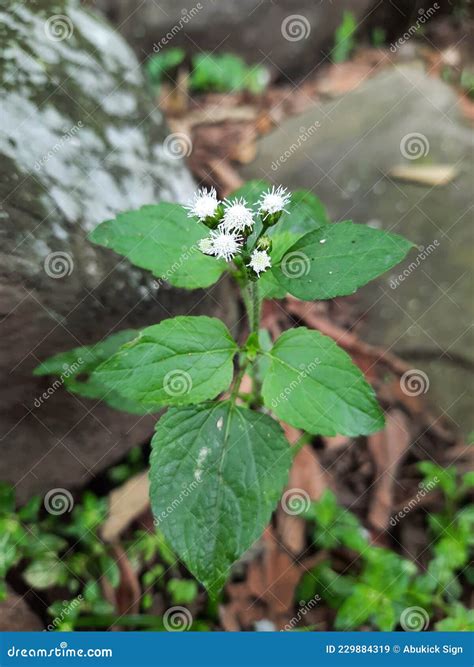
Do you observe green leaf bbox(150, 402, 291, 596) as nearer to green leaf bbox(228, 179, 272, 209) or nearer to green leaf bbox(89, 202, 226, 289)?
green leaf bbox(89, 202, 226, 289)

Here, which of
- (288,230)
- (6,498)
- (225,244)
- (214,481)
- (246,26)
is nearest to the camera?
(225,244)

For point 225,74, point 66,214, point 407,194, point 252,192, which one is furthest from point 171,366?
point 225,74

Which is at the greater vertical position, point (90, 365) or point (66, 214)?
point (66, 214)

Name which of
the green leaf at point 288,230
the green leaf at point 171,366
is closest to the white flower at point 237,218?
the green leaf at point 288,230

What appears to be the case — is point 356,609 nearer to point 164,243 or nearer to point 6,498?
point 6,498

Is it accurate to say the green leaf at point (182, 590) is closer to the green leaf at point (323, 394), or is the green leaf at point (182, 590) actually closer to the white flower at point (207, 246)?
the green leaf at point (323, 394)

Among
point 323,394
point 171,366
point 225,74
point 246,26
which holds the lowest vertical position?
point 171,366

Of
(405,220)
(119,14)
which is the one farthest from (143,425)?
(119,14)
